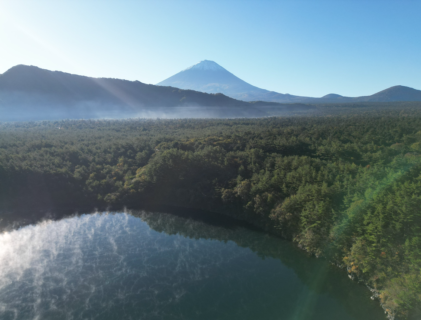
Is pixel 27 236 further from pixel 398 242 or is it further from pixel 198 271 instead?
pixel 398 242

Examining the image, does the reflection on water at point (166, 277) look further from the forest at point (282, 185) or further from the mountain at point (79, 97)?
the mountain at point (79, 97)

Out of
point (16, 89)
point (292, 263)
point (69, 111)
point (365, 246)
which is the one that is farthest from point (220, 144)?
point (16, 89)

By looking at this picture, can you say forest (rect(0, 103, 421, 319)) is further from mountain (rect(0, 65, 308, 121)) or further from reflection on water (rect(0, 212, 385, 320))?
mountain (rect(0, 65, 308, 121))

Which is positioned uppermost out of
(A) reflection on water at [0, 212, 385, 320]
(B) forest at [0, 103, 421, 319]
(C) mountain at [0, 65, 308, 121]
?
(C) mountain at [0, 65, 308, 121]

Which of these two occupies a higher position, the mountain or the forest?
the mountain

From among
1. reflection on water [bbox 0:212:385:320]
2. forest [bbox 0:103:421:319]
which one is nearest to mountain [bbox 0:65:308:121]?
forest [bbox 0:103:421:319]

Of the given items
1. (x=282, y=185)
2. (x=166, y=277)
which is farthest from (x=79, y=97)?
(x=166, y=277)
